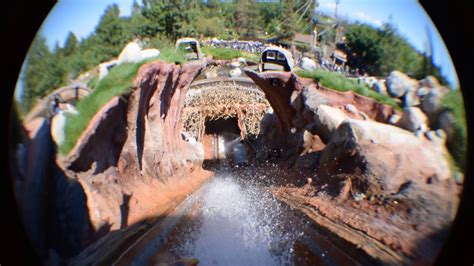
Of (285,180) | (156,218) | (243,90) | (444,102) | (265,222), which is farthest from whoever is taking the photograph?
(243,90)

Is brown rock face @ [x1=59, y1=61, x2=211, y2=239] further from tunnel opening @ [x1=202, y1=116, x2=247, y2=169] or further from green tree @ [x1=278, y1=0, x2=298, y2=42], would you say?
tunnel opening @ [x1=202, y1=116, x2=247, y2=169]

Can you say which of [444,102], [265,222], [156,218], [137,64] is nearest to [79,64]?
[137,64]

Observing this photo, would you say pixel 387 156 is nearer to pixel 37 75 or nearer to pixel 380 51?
pixel 380 51

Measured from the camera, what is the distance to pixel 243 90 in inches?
115

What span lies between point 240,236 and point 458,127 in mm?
1043

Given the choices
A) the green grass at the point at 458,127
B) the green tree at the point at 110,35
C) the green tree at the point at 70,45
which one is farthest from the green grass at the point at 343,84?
the green tree at the point at 70,45

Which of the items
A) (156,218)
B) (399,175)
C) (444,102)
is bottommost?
(156,218)

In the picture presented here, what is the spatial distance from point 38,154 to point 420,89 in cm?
135

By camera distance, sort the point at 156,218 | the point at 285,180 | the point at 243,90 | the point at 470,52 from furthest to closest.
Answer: the point at 243,90 < the point at 285,180 < the point at 156,218 < the point at 470,52

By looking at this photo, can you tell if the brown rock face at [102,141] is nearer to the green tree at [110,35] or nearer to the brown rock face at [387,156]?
the green tree at [110,35]

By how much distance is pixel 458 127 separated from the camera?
3.74 feet

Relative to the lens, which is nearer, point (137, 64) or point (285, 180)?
point (137, 64)

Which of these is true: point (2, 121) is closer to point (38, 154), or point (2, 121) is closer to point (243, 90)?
point (38, 154)

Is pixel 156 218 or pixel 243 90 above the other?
pixel 243 90
